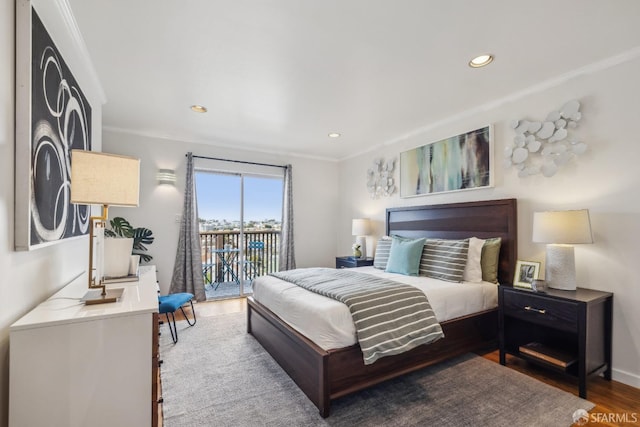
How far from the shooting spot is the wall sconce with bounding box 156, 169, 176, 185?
13.9 ft

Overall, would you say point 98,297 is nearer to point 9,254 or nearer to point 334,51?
point 9,254

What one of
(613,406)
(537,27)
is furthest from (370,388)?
(537,27)

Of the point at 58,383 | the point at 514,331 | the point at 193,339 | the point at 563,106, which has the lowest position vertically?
the point at 193,339

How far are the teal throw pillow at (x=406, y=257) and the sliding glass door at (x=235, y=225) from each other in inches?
101

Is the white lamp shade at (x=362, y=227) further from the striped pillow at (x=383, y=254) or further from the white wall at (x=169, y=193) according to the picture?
the white wall at (x=169, y=193)

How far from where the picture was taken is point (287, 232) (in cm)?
518

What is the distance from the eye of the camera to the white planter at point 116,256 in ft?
6.90

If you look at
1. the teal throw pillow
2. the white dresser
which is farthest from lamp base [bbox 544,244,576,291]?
the white dresser

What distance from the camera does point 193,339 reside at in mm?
3066

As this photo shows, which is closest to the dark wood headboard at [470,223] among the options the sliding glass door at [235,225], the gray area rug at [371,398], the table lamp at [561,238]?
the table lamp at [561,238]

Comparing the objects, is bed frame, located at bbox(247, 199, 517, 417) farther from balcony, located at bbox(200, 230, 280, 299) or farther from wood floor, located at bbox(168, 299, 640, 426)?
balcony, located at bbox(200, 230, 280, 299)

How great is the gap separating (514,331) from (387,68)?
2622mm

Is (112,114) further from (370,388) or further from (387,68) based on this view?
(370,388)

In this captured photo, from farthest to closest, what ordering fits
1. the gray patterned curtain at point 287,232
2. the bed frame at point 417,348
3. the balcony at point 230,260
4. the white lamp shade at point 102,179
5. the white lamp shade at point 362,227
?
the gray patterned curtain at point 287,232
the balcony at point 230,260
the white lamp shade at point 362,227
the bed frame at point 417,348
the white lamp shade at point 102,179
